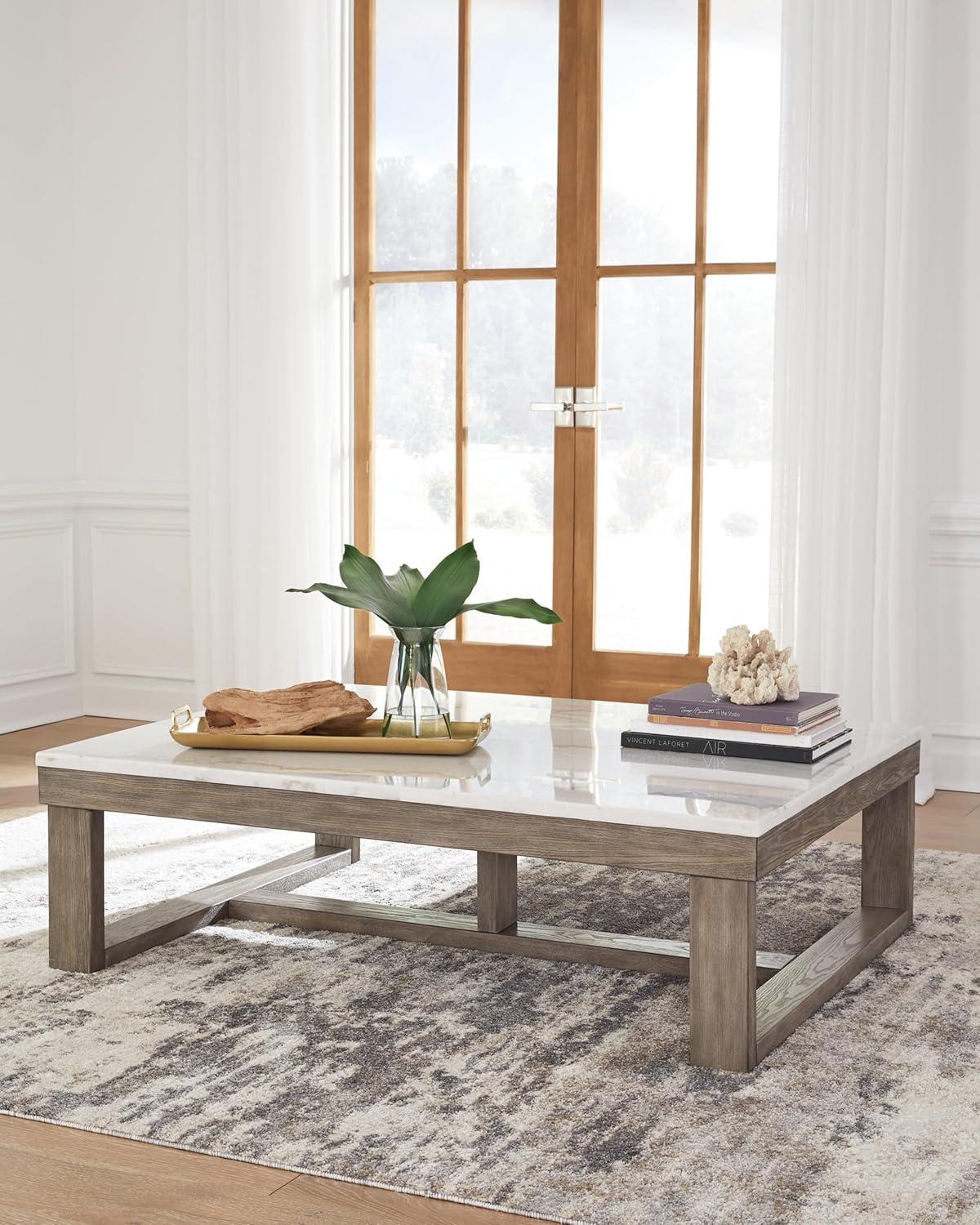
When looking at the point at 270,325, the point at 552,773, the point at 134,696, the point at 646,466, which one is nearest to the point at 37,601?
the point at 134,696

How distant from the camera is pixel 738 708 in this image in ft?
8.85

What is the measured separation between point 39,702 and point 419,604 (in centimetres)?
321

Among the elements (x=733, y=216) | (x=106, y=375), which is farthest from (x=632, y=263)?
(x=106, y=375)

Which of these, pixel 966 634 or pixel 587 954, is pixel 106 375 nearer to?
pixel 966 634

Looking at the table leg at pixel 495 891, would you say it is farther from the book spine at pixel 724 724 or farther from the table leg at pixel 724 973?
the table leg at pixel 724 973

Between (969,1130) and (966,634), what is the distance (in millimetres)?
2522

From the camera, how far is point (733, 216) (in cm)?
475

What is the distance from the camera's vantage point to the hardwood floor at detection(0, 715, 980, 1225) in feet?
6.27

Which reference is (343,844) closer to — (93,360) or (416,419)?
(416,419)

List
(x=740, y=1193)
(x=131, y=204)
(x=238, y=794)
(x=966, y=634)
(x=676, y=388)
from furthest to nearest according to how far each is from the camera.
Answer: (x=131, y=204) < (x=676, y=388) < (x=966, y=634) < (x=238, y=794) < (x=740, y=1193)

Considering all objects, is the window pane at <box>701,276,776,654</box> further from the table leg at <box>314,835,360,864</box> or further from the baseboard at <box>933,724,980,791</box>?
the table leg at <box>314,835,360,864</box>

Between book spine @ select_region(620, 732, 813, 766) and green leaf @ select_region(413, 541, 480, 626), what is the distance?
1.29ft

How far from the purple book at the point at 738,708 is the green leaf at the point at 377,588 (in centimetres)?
45

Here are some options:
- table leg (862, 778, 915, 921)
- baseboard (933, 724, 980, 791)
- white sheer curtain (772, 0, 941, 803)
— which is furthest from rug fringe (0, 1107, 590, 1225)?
baseboard (933, 724, 980, 791)
